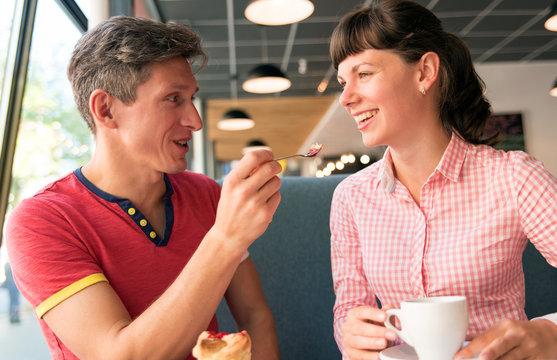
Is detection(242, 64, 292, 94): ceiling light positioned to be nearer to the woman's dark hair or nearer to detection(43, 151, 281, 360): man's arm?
the woman's dark hair

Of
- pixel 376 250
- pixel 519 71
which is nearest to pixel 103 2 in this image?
pixel 376 250

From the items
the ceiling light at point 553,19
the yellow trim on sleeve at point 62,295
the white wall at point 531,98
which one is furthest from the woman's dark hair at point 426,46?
the white wall at point 531,98

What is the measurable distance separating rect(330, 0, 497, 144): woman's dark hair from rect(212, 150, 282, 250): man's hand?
555 mm

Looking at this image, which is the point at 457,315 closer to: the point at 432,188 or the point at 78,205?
the point at 432,188

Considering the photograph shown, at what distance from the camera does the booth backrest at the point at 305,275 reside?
1597mm

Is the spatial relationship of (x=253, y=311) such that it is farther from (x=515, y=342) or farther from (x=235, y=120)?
(x=235, y=120)

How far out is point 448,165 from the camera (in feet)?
4.00

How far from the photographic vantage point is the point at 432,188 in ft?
4.05

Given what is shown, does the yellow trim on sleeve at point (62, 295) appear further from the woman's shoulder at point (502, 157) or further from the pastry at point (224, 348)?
the woman's shoulder at point (502, 157)

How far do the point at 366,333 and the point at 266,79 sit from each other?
4.89 m

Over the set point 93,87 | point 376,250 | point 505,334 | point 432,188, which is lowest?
point 505,334

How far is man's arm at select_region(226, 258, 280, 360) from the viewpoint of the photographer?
1196mm

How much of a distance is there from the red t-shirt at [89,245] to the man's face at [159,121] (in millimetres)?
122

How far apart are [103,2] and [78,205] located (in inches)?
94.2
